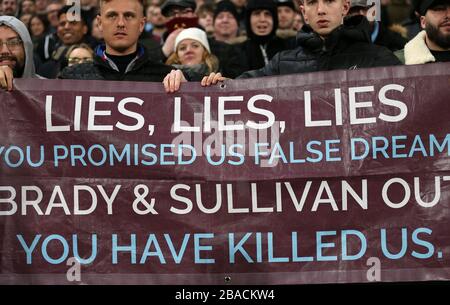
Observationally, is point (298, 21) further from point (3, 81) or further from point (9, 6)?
point (3, 81)

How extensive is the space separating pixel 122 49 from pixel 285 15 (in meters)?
4.23

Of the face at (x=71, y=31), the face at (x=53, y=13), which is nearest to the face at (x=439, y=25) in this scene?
the face at (x=71, y=31)

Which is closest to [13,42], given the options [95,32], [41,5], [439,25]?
[439,25]

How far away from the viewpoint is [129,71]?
7371 millimetres

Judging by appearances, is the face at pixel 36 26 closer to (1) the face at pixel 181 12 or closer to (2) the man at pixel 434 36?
(1) the face at pixel 181 12

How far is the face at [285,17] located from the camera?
37.1 feet

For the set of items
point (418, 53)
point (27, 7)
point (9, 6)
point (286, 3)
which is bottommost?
point (418, 53)

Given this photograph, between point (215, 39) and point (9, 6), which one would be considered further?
point (9, 6)

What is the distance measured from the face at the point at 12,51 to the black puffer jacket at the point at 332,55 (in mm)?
1491

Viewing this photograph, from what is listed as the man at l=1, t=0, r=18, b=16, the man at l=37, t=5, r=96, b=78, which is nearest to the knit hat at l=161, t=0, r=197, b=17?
the man at l=37, t=5, r=96, b=78

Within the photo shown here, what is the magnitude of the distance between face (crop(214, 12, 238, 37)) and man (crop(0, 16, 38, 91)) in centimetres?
409

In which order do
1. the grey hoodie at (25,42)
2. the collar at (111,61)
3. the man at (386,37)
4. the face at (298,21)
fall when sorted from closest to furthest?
the collar at (111,61) < the grey hoodie at (25,42) < the man at (386,37) < the face at (298,21)

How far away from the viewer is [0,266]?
263 inches

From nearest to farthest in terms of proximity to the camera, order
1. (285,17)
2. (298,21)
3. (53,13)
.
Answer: (285,17) → (298,21) → (53,13)
